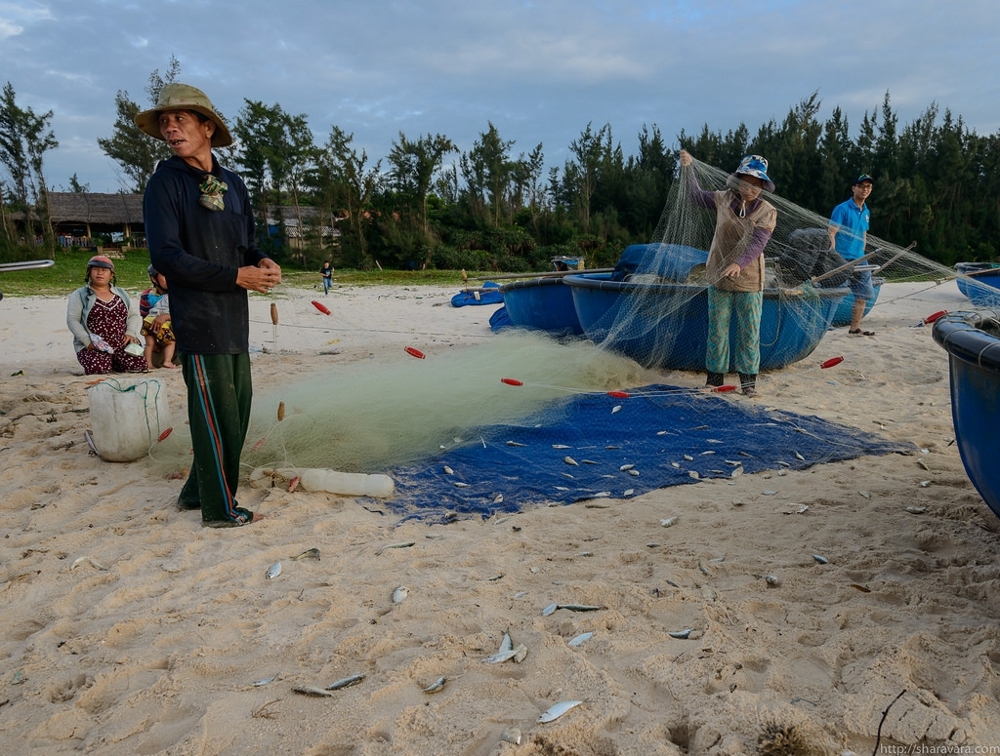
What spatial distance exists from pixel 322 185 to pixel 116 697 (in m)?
32.0

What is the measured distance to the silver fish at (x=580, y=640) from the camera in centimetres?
222

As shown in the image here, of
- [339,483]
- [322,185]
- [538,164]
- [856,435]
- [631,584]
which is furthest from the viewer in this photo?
[538,164]

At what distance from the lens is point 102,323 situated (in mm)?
6910

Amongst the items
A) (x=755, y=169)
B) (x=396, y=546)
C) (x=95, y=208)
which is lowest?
(x=396, y=546)

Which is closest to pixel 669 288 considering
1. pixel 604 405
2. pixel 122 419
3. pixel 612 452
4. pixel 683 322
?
pixel 683 322

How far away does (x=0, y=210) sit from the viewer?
1055 inches

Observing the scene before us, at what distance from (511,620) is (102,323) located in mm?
6283

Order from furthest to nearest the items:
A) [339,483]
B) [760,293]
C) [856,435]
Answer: [760,293]
[856,435]
[339,483]

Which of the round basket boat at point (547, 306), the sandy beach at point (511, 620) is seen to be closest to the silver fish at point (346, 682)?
the sandy beach at point (511, 620)

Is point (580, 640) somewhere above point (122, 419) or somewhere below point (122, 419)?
below

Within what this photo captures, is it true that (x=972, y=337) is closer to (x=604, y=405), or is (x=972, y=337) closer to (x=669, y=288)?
(x=604, y=405)

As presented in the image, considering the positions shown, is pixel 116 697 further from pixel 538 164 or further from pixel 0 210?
pixel 538 164

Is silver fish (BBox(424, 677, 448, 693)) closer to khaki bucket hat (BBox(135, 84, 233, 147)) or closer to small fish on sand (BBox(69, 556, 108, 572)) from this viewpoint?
small fish on sand (BBox(69, 556, 108, 572))

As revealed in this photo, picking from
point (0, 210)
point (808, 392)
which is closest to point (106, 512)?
point (808, 392)
